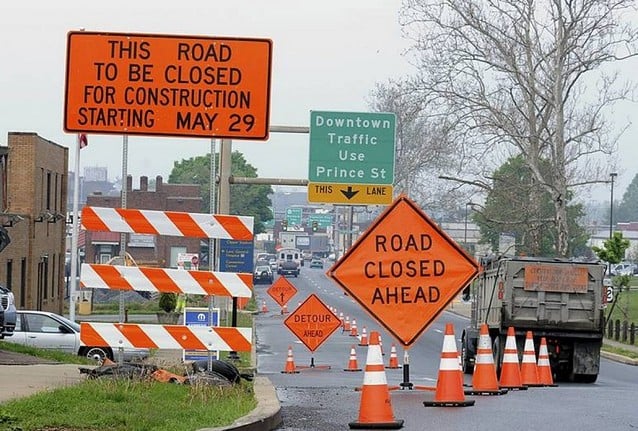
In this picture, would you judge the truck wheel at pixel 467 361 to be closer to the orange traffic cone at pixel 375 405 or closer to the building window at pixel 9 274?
the orange traffic cone at pixel 375 405

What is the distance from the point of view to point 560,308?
25.1m

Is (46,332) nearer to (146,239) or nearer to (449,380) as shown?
(449,380)

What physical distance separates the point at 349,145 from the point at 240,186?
302 ft

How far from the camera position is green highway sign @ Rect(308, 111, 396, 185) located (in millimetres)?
27500

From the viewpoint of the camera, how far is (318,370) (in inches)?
1130

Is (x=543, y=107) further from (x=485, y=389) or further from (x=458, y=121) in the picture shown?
(x=485, y=389)

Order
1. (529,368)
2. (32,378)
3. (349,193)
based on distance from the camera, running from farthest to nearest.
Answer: (349,193)
(529,368)
(32,378)

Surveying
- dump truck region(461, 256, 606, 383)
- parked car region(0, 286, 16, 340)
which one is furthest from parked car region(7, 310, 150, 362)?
dump truck region(461, 256, 606, 383)

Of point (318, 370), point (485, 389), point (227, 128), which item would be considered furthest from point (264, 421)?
point (318, 370)

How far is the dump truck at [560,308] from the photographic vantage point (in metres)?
25.0

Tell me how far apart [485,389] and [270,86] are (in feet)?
14.8

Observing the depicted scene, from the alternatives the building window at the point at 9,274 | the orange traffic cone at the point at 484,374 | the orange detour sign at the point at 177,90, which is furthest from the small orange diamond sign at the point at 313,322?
the orange detour sign at the point at 177,90

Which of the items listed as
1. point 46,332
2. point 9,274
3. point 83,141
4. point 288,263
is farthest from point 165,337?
point 288,263

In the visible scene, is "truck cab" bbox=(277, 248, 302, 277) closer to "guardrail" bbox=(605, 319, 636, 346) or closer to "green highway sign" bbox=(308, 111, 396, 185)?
"guardrail" bbox=(605, 319, 636, 346)
